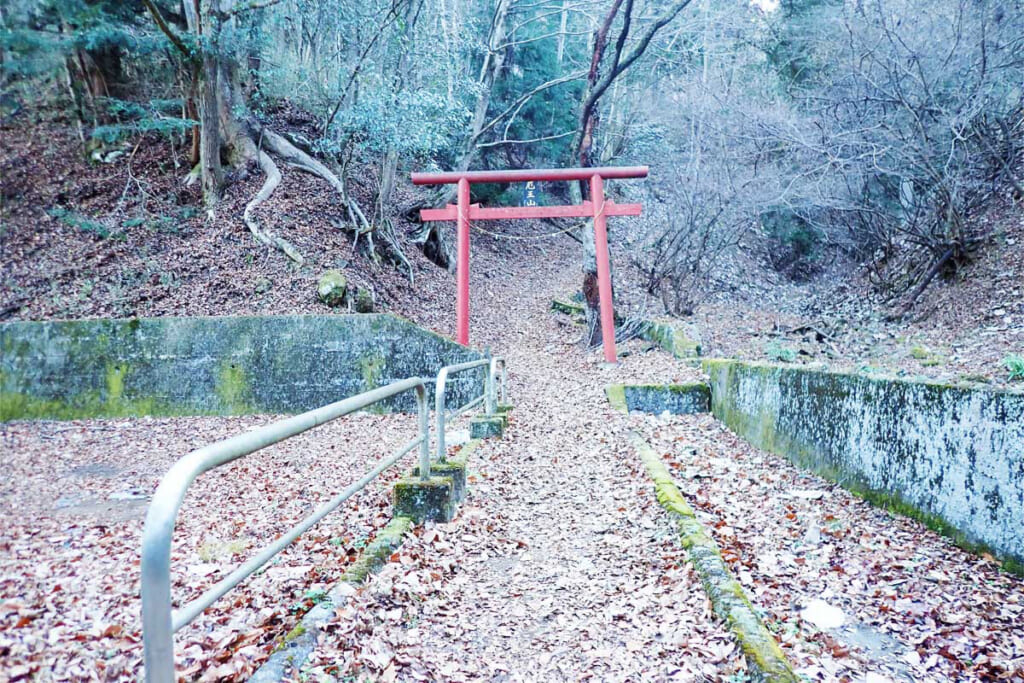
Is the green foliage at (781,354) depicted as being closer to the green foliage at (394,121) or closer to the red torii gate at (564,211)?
the red torii gate at (564,211)

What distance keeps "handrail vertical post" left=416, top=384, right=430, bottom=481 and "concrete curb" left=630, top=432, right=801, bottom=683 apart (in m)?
1.60

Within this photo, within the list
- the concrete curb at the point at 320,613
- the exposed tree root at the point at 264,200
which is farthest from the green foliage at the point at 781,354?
the exposed tree root at the point at 264,200

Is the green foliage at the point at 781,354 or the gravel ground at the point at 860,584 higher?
the green foliage at the point at 781,354

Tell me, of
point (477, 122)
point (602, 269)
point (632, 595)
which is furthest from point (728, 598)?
point (477, 122)

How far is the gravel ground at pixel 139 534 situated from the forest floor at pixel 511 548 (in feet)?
0.07

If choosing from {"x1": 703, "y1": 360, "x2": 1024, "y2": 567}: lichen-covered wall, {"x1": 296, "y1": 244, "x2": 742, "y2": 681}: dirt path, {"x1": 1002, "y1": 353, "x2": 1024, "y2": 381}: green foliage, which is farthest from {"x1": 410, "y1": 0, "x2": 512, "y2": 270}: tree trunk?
{"x1": 1002, "y1": 353, "x2": 1024, "y2": 381}: green foliage

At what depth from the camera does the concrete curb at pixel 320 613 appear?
6.67 ft

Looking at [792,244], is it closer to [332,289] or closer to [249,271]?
[332,289]

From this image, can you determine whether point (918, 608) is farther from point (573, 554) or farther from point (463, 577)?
point (463, 577)

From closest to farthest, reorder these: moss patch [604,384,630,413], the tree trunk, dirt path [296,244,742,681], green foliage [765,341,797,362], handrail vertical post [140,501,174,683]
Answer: handrail vertical post [140,501,174,683], dirt path [296,244,742,681], moss patch [604,384,630,413], green foliage [765,341,797,362], the tree trunk

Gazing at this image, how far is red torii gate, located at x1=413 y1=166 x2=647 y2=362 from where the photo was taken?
1139 cm

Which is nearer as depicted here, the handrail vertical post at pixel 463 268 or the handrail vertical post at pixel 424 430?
the handrail vertical post at pixel 424 430

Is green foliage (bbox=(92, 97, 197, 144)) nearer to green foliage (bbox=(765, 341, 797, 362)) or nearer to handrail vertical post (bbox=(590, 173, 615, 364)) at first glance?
handrail vertical post (bbox=(590, 173, 615, 364))

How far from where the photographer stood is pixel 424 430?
3.54 meters
